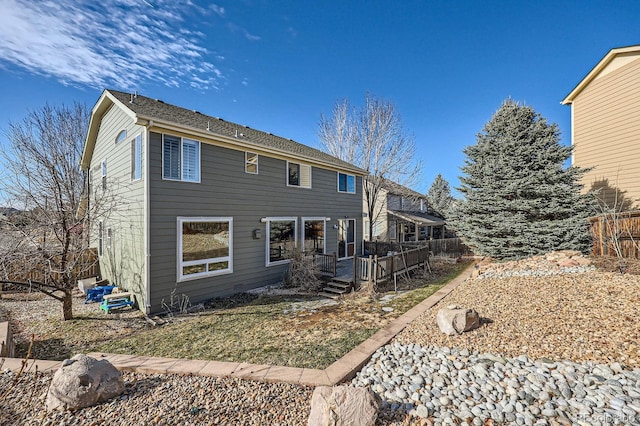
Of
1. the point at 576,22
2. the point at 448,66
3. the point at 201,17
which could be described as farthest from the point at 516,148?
the point at 201,17

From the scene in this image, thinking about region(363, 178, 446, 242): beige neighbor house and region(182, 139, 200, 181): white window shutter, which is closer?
region(182, 139, 200, 181): white window shutter

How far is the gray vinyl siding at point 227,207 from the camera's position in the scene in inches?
283

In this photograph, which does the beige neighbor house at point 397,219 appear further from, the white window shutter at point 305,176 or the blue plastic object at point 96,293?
the blue plastic object at point 96,293

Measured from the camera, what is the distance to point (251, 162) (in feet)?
30.8

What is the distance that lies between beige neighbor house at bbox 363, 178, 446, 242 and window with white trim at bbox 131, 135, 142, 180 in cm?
1392

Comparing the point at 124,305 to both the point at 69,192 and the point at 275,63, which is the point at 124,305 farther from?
the point at 275,63

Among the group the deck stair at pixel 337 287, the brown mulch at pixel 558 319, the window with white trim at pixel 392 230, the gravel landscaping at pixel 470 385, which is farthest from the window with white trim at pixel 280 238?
the window with white trim at pixel 392 230

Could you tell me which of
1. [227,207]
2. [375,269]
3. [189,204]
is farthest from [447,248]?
[189,204]

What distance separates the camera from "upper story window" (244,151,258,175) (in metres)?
9.24

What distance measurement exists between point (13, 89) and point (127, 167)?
6799 millimetres

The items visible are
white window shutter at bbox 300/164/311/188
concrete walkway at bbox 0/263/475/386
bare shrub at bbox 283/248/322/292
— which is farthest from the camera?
white window shutter at bbox 300/164/311/188

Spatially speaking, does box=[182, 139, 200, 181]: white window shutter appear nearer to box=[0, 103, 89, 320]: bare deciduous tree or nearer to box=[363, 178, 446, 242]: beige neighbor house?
box=[0, 103, 89, 320]: bare deciduous tree

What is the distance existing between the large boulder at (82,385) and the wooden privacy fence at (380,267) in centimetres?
669

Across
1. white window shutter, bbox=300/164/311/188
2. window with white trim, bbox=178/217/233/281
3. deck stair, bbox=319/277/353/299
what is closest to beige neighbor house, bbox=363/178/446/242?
white window shutter, bbox=300/164/311/188
